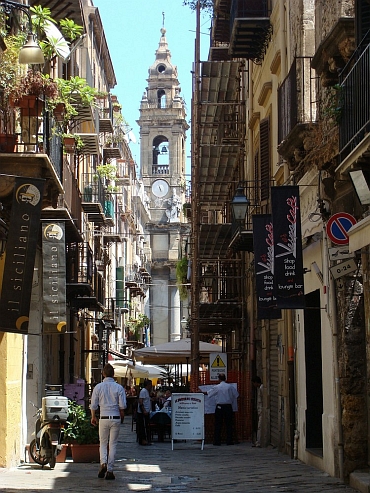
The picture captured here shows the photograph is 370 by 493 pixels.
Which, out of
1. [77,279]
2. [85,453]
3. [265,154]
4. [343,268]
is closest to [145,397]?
[77,279]

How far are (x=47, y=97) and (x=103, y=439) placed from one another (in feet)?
16.9

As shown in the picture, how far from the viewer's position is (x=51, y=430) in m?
16.0

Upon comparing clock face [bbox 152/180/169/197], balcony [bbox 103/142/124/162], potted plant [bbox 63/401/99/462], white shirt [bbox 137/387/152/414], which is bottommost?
potted plant [bbox 63/401/99/462]

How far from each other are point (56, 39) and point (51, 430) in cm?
590

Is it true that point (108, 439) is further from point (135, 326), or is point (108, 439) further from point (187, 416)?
→ point (135, 326)

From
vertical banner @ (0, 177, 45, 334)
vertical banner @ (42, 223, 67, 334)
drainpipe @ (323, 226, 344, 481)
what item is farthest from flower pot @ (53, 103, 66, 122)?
drainpipe @ (323, 226, 344, 481)

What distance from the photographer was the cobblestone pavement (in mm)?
13109

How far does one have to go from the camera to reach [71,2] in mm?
21438

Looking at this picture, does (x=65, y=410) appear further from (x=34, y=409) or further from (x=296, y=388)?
(x=296, y=388)

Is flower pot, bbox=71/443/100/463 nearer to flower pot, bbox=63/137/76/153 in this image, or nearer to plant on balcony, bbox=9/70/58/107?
plant on balcony, bbox=9/70/58/107

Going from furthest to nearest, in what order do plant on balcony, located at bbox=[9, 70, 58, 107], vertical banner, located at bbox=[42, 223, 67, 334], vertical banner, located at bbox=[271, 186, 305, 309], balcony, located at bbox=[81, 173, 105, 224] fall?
balcony, located at bbox=[81, 173, 105, 224]
vertical banner, located at bbox=[42, 223, 67, 334]
plant on balcony, located at bbox=[9, 70, 58, 107]
vertical banner, located at bbox=[271, 186, 305, 309]

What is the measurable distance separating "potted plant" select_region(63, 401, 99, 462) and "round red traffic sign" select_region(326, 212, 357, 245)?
6.17 metres

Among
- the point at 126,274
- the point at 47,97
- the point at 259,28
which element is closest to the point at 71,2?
the point at 259,28

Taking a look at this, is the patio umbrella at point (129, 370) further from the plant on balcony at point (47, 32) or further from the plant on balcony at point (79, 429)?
the plant on balcony at point (47, 32)
